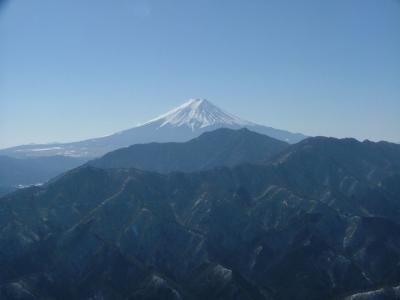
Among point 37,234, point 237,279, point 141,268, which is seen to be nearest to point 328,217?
point 237,279

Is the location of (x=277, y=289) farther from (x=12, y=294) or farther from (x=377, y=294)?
(x=12, y=294)

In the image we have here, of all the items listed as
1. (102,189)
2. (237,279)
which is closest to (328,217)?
(237,279)

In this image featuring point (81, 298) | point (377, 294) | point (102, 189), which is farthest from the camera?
point (102, 189)

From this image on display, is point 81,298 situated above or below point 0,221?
below

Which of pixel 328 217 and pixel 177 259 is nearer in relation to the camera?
pixel 177 259

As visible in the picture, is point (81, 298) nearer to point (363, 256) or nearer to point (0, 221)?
point (0, 221)

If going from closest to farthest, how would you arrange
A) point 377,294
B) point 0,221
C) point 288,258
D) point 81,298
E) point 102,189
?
1. point 377,294
2. point 81,298
3. point 288,258
4. point 0,221
5. point 102,189
